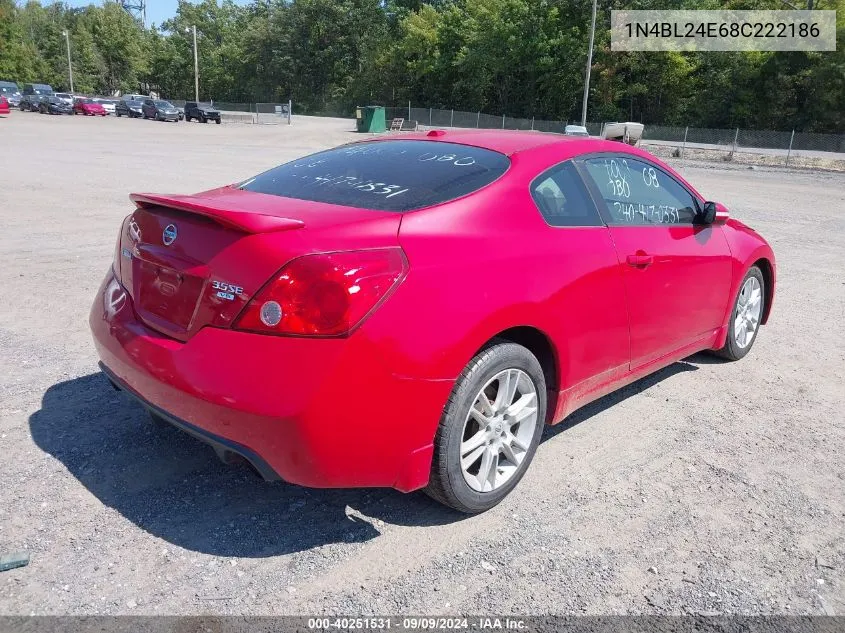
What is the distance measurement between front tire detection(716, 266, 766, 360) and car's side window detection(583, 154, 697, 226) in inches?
38.9

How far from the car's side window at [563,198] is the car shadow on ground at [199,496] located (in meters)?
1.49

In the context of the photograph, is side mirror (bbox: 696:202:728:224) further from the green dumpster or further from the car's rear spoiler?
the green dumpster

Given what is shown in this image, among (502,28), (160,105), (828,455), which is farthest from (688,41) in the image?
(828,455)

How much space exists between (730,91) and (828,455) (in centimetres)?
5094

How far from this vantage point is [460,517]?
3098mm

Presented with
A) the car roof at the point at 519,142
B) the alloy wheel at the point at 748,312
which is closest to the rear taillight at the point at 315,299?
the car roof at the point at 519,142

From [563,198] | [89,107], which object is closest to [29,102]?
[89,107]

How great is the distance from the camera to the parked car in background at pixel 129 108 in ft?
179

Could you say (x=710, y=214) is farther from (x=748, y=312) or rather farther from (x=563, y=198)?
(x=563, y=198)

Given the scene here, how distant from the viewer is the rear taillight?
2.47m

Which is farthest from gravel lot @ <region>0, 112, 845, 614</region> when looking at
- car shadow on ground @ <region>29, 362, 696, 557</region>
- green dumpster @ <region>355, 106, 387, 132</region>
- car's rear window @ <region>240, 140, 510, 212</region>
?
green dumpster @ <region>355, 106, 387, 132</region>

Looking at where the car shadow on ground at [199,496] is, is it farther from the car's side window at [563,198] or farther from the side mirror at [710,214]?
the side mirror at [710,214]

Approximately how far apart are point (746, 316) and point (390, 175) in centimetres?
325

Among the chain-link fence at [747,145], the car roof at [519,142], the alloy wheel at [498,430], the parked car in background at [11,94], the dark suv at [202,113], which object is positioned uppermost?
the parked car in background at [11,94]
